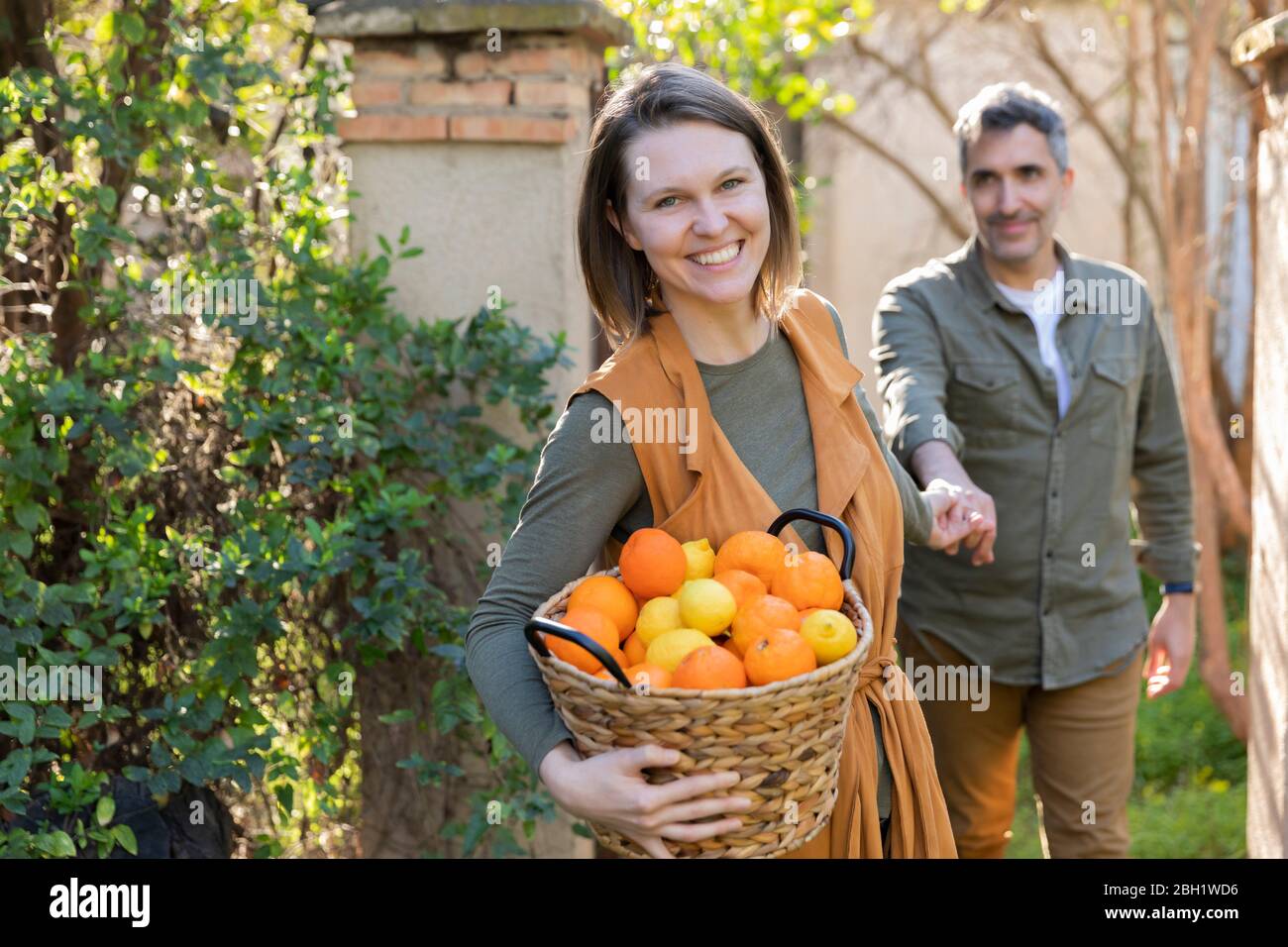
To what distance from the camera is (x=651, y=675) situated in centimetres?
169

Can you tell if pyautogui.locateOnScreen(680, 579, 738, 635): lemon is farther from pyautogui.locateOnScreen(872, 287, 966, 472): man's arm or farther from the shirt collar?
the shirt collar

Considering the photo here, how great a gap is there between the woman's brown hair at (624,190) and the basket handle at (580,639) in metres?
0.57

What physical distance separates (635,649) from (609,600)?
76mm

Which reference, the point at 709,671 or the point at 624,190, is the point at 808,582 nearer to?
the point at 709,671

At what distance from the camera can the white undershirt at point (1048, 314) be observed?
10.7 feet

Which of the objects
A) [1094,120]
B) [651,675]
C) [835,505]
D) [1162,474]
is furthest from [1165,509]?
[1094,120]

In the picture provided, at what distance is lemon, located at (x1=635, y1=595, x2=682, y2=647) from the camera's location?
182 centimetres
